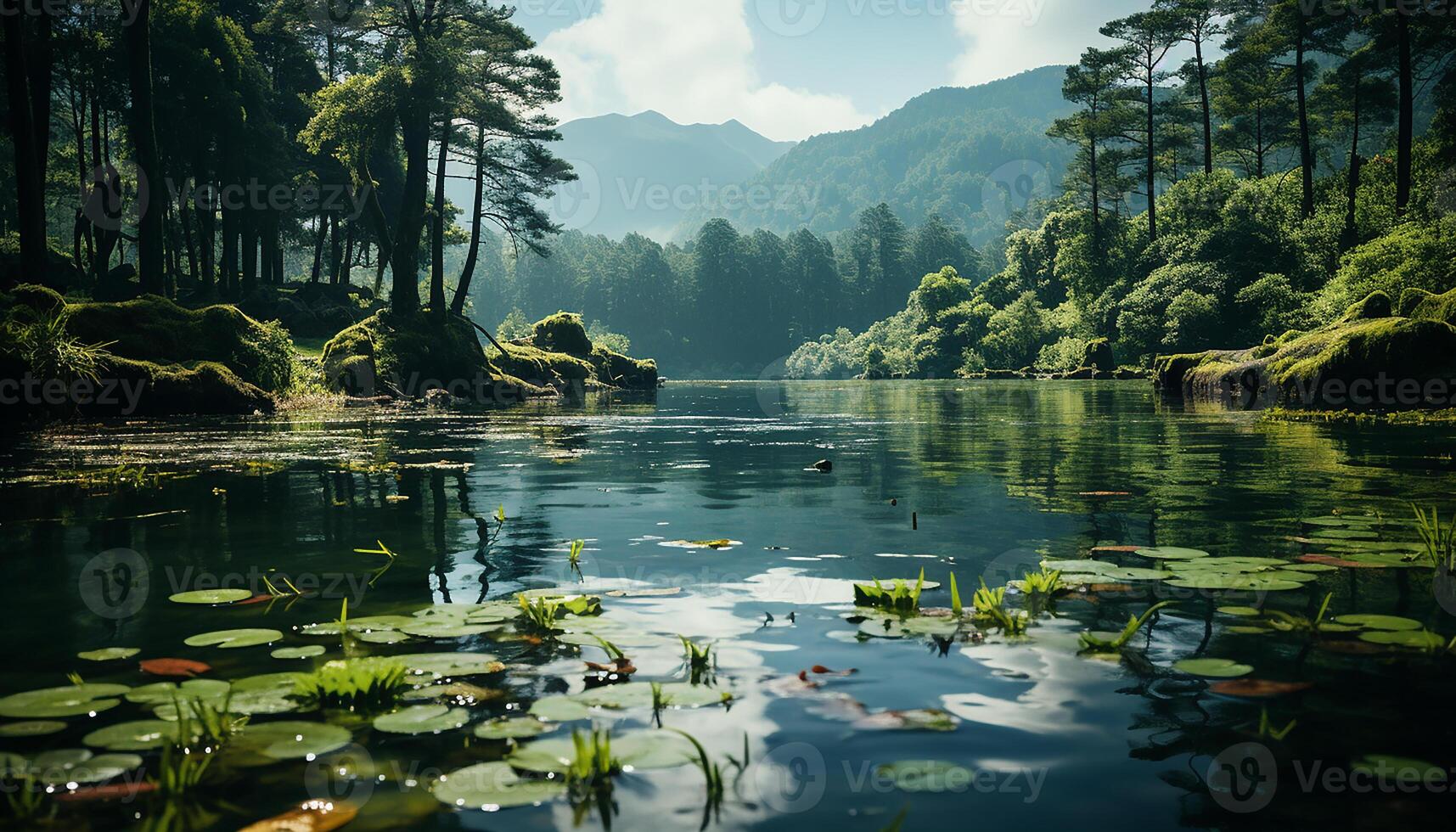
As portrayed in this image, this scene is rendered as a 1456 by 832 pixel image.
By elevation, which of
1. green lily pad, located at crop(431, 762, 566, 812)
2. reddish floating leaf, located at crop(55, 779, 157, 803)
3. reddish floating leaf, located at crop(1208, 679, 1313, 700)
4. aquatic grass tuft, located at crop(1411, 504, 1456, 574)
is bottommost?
green lily pad, located at crop(431, 762, 566, 812)

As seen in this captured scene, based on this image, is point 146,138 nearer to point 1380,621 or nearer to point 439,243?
point 439,243

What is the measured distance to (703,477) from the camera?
1142cm

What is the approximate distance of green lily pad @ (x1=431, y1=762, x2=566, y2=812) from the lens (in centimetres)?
267

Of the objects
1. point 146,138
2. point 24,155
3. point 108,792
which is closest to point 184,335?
point 24,155

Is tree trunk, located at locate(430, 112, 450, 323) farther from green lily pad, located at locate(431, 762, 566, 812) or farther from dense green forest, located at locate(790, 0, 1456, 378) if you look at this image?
green lily pad, located at locate(431, 762, 566, 812)

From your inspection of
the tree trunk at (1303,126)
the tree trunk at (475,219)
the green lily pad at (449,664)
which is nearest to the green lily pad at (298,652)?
the green lily pad at (449,664)

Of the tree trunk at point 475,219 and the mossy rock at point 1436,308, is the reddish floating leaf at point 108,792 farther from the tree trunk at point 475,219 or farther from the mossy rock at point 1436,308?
the tree trunk at point 475,219

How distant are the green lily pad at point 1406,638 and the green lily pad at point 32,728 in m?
4.72

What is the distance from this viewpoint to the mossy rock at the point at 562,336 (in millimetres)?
49375

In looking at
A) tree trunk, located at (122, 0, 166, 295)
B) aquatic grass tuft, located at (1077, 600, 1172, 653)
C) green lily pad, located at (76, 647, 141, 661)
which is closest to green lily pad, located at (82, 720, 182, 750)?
green lily pad, located at (76, 647, 141, 661)

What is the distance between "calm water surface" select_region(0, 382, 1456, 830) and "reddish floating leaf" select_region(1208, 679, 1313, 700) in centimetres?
7

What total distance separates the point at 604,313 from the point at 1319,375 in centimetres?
16060

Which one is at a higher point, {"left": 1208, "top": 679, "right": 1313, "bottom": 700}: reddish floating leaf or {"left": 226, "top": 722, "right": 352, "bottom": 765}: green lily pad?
{"left": 1208, "top": 679, "right": 1313, "bottom": 700}: reddish floating leaf

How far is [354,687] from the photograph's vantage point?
11.1ft
